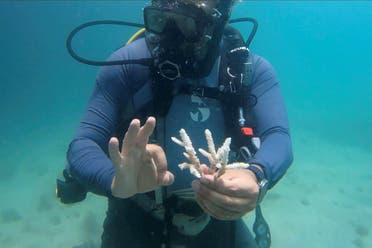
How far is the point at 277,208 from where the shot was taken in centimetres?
980

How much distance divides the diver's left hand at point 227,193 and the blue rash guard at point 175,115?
2.17ft

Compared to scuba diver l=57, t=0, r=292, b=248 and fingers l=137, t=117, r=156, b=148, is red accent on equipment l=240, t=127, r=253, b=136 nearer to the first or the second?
scuba diver l=57, t=0, r=292, b=248

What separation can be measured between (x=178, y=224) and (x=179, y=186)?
1.31 ft

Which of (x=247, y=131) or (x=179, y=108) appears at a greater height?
(x=179, y=108)

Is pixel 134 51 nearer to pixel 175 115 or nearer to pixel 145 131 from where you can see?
pixel 175 115

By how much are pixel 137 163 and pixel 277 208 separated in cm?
853

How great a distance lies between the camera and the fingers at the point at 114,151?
1.90m

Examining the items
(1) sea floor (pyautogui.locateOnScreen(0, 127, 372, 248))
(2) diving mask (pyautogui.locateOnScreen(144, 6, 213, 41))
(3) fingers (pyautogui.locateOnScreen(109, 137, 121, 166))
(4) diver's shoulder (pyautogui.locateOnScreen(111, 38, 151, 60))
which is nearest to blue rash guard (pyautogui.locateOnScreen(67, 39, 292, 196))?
(4) diver's shoulder (pyautogui.locateOnScreen(111, 38, 151, 60))

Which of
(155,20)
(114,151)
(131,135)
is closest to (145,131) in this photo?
(131,135)

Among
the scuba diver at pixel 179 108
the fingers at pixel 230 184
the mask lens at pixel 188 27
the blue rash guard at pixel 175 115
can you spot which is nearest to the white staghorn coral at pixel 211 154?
the fingers at pixel 230 184

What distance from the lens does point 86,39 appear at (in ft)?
320

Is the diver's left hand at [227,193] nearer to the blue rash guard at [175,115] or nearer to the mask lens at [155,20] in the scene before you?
the blue rash guard at [175,115]

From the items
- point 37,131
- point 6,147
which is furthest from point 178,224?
point 37,131

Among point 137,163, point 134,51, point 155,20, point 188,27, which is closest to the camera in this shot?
point 137,163
